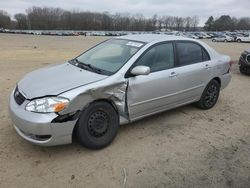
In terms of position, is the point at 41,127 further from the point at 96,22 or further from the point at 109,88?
the point at 96,22

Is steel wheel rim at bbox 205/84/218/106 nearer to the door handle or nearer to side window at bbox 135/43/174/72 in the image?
the door handle

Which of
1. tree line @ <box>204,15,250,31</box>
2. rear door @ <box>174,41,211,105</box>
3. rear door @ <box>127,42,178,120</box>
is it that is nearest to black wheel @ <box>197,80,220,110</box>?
rear door @ <box>174,41,211,105</box>

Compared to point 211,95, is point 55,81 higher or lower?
higher

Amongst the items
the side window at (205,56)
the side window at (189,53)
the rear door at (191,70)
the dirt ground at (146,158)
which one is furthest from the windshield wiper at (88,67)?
the side window at (205,56)

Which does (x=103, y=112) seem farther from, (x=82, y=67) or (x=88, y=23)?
(x=88, y=23)

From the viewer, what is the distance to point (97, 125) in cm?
353

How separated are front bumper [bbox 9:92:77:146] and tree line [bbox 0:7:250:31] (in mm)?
126949

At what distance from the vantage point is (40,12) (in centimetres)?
13025

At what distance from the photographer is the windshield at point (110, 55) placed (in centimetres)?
394

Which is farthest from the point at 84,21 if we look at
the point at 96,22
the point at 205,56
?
the point at 205,56

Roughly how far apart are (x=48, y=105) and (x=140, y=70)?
137 centimetres

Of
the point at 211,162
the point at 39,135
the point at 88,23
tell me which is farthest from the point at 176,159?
the point at 88,23

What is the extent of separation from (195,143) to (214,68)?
6.30ft

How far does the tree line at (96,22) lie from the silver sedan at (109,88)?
125001mm
